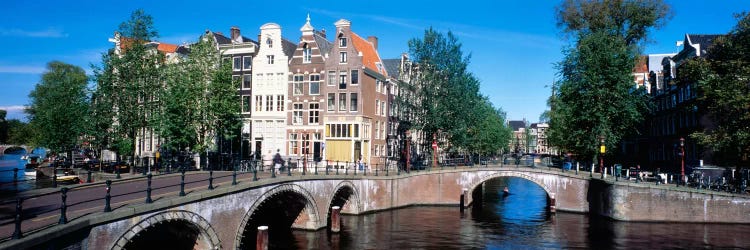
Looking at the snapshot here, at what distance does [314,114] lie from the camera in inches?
1822

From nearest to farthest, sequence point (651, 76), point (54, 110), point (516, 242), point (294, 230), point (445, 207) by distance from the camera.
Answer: point (516, 242), point (294, 230), point (445, 207), point (54, 110), point (651, 76)

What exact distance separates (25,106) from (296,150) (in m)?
54.0

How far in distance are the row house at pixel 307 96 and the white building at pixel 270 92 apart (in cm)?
71

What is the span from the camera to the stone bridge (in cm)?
1467

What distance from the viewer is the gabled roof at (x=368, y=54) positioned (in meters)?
47.2

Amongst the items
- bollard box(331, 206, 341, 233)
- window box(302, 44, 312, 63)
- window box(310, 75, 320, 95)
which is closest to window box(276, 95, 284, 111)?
window box(310, 75, 320, 95)

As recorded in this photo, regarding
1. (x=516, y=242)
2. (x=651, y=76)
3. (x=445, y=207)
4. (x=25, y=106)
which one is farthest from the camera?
(x=25, y=106)

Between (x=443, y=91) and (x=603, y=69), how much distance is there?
14.5m

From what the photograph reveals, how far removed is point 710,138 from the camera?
102 feet

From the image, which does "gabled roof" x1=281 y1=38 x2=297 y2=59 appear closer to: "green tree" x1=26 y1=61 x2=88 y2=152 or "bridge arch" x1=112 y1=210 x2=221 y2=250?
"green tree" x1=26 y1=61 x2=88 y2=152

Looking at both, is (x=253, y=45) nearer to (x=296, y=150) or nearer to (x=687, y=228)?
(x=296, y=150)

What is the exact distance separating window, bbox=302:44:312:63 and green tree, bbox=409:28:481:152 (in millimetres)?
10400

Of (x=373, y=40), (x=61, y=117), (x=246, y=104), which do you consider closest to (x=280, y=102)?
(x=246, y=104)

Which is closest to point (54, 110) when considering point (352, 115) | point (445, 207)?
point (352, 115)
